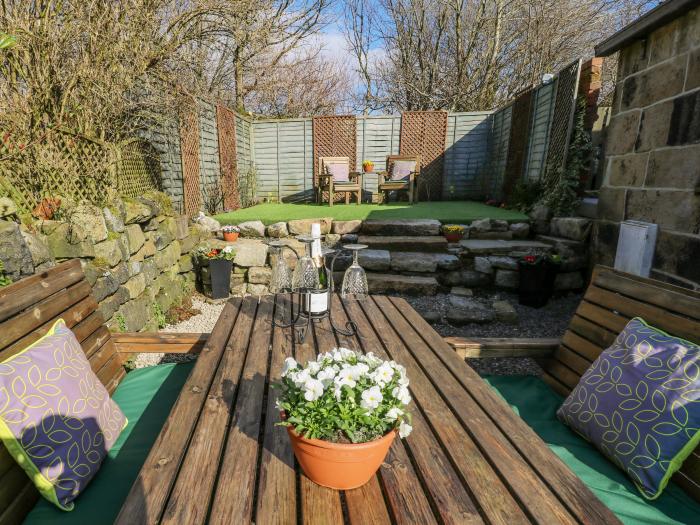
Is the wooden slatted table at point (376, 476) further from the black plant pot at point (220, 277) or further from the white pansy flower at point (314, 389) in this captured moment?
the black plant pot at point (220, 277)

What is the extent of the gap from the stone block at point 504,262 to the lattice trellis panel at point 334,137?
4407mm

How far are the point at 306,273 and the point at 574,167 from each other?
434 cm

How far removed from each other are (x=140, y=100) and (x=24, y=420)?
4020 mm

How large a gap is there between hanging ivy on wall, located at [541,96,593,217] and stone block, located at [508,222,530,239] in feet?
1.19

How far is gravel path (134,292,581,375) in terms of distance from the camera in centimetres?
291

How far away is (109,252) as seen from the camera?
8.75 ft

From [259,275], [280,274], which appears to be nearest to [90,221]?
[280,274]

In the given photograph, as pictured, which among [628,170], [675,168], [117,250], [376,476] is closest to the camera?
[376,476]

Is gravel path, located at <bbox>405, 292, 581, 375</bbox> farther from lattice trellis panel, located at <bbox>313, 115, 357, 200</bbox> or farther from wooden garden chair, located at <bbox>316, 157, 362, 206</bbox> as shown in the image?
lattice trellis panel, located at <bbox>313, 115, 357, 200</bbox>

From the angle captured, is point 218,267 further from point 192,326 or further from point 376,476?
point 376,476

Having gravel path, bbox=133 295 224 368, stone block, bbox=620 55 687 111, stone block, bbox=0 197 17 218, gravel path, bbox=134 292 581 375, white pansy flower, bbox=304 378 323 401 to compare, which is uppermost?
stone block, bbox=620 55 687 111

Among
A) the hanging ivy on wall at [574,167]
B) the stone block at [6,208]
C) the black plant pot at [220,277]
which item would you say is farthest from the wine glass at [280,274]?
the hanging ivy on wall at [574,167]

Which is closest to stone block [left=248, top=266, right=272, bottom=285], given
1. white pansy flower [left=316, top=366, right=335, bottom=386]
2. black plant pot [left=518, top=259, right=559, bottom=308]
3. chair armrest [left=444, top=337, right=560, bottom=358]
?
black plant pot [left=518, top=259, right=559, bottom=308]

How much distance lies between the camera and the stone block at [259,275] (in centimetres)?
436
